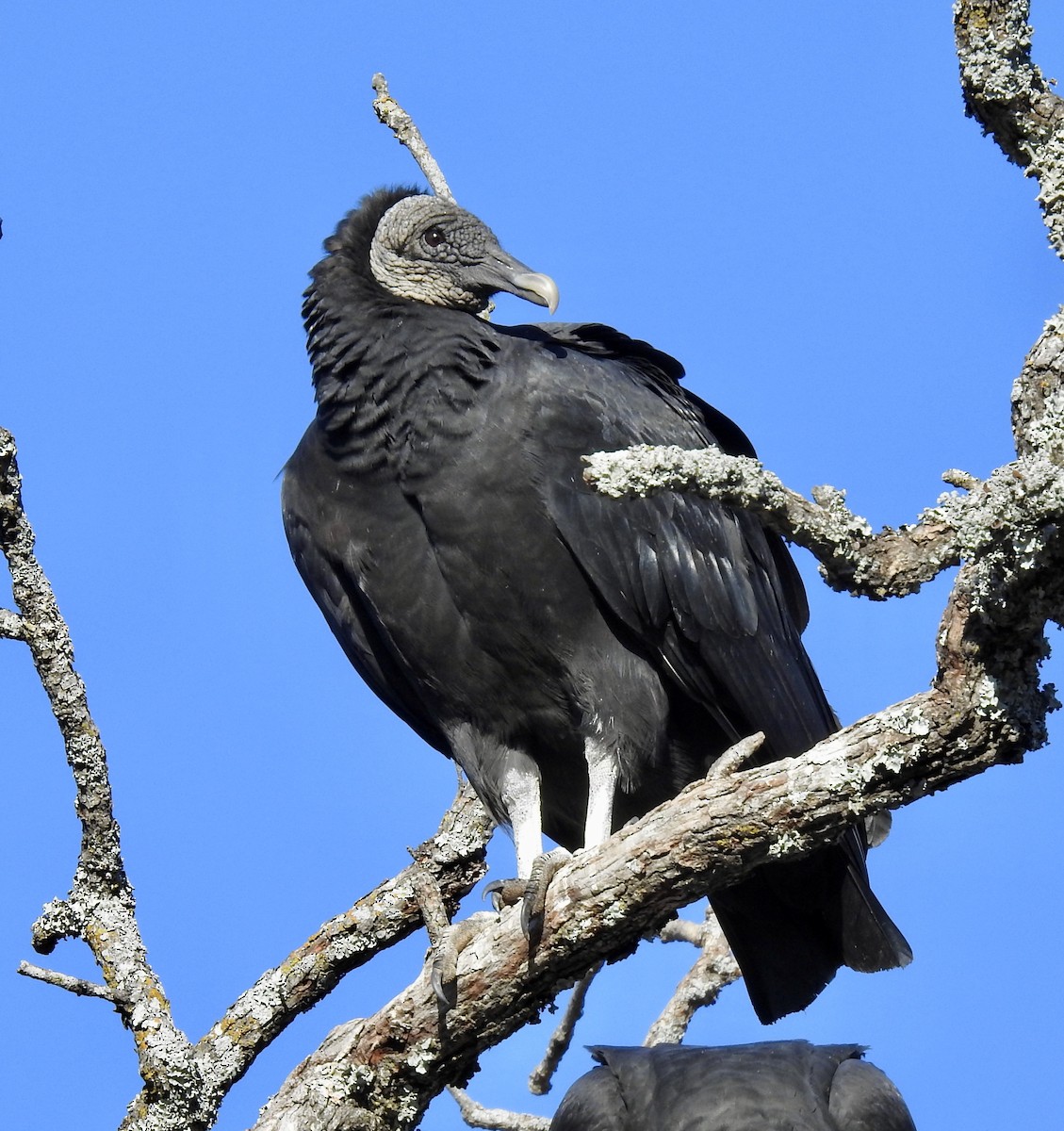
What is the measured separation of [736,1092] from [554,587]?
1.21m

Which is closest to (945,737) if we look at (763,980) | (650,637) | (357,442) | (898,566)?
(898,566)

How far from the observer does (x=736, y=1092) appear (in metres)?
3.15

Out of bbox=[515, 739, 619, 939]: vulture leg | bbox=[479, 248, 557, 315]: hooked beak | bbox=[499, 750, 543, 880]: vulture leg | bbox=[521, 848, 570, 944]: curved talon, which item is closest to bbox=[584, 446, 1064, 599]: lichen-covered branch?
bbox=[521, 848, 570, 944]: curved talon

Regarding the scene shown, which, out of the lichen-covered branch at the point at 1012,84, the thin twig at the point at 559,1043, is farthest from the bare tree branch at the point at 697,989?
the lichen-covered branch at the point at 1012,84

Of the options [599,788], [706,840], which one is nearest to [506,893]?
[599,788]

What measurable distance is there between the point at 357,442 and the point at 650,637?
0.86 metres

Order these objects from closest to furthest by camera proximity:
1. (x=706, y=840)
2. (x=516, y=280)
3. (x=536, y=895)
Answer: (x=706, y=840) < (x=536, y=895) < (x=516, y=280)

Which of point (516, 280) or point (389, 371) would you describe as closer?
point (389, 371)

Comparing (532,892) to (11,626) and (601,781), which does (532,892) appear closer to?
(601,781)

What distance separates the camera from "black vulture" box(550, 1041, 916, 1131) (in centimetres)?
312

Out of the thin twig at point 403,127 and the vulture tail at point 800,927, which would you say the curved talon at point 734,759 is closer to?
the vulture tail at point 800,927

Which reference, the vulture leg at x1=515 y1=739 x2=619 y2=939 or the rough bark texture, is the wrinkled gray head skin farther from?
the rough bark texture

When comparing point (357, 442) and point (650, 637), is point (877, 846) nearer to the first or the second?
point (650, 637)

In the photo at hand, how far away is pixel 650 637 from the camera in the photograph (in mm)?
3736
